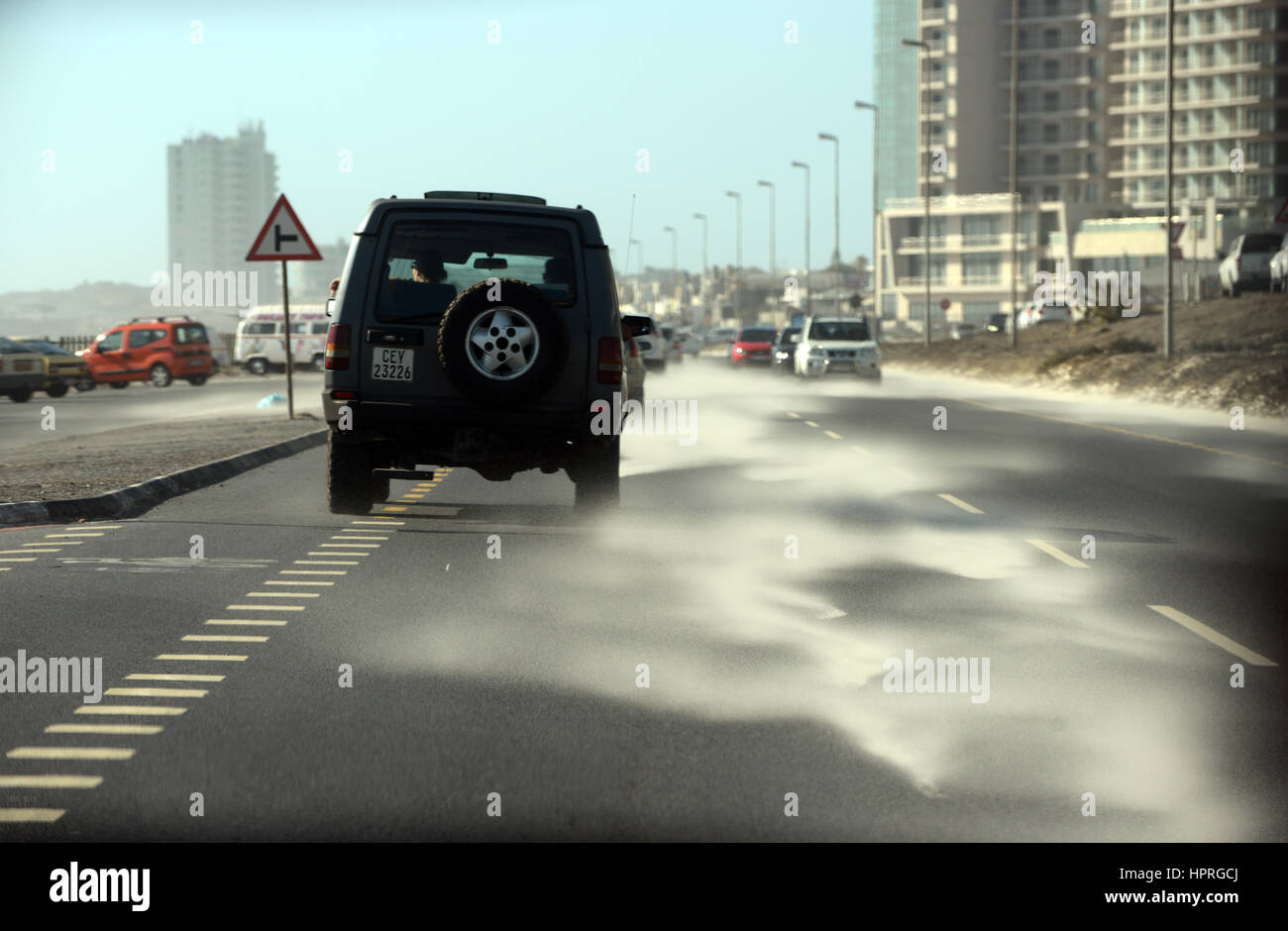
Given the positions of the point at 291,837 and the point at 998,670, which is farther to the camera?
the point at 998,670

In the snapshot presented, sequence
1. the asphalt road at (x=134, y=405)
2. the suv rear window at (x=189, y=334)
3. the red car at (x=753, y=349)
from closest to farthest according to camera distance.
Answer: the asphalt road at (x=134, y=405) < the suv rear window at (x=189, y=334) < the red car at (x=753, y=349)

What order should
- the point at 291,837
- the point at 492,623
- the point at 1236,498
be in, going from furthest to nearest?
the point at 1236,498, the point at 492,623, the point at 291,837

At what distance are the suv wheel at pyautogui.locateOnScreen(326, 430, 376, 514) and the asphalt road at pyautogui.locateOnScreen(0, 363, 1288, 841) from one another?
0.18 meters

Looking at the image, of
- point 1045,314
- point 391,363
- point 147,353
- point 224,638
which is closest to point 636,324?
point 391,363

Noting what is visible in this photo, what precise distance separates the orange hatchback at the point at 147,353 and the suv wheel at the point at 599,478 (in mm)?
41087

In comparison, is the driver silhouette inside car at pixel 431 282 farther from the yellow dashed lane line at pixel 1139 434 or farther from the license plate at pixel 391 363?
the yellow dashed lane line at pixel 1139 434

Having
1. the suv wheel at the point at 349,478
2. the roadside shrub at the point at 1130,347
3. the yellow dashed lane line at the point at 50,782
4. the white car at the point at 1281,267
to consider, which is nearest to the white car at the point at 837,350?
the roadside shrub at the point at 1130,347

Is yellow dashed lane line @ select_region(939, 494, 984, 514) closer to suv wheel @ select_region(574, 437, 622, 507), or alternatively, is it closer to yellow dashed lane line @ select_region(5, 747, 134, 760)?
suv wheel @ select_region(574, 437, 622, 507)

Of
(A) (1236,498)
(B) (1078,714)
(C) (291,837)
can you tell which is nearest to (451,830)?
(C) (291,837)

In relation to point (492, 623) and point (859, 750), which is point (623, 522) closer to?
point (492, 623)

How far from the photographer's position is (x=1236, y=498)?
16.4m

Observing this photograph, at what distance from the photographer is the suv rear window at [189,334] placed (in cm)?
5350

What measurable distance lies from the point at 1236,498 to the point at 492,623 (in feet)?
31.0

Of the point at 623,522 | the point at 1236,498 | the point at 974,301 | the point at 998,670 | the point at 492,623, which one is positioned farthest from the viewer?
the point at 974,301
